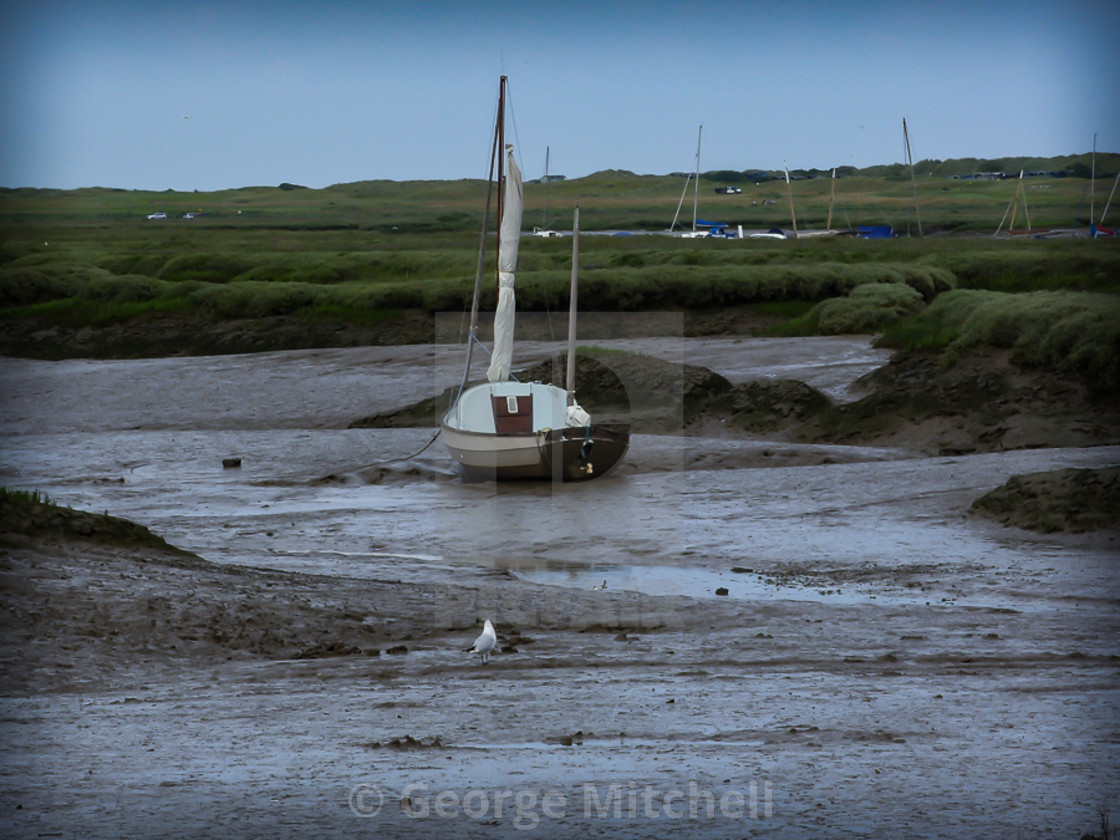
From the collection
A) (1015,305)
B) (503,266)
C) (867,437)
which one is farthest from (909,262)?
(503,266)

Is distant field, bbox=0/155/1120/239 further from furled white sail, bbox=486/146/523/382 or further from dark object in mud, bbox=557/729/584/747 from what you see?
dark object in mud, bbox=557/729/584/747

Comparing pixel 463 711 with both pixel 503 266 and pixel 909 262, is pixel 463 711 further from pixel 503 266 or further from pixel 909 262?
pixel 909 262

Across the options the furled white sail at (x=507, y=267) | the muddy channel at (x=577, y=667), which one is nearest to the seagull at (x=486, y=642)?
the muddy channel at (x=577, y=667)

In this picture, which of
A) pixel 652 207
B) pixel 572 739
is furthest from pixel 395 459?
pixel 652 207

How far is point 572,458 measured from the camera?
74.8 ft

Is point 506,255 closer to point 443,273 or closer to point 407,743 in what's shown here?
point 407,743

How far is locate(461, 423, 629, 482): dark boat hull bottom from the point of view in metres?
22.6

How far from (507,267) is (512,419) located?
10.0 ft

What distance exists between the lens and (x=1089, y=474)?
16531 mm

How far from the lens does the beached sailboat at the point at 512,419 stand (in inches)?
890

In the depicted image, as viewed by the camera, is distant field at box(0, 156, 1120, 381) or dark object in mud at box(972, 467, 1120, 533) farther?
distant field at box(0, 156, 1120, 381)

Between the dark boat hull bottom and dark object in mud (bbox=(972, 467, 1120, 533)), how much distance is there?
754 cm

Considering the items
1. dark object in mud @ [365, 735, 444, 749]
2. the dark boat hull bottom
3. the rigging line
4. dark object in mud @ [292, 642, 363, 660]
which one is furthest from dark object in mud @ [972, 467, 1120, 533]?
the rigging line

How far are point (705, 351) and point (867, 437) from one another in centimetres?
914
